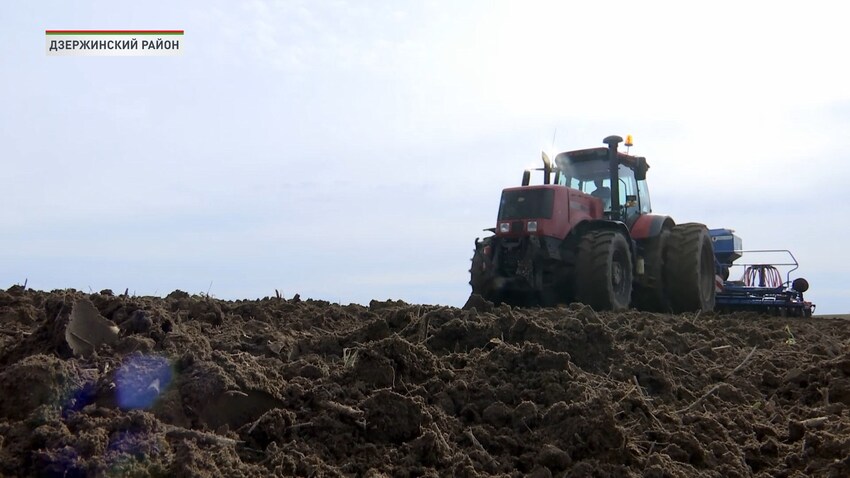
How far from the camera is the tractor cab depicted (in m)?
10.3

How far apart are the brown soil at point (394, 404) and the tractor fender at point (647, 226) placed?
5317 mm

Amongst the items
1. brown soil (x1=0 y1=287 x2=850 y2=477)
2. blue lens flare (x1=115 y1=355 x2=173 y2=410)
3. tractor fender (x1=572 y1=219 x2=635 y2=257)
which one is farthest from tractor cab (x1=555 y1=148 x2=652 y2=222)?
blue lens flare (x1=115 y1=355 x2=173 y2=410)

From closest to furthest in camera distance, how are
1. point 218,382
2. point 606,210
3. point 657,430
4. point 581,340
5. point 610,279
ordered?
point 218,382 < point 657,430 < point 581,340 < point 610,279 < point 606,210

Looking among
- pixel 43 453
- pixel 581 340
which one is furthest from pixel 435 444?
pixel 581 340

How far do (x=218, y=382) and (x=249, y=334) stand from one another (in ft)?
4.81

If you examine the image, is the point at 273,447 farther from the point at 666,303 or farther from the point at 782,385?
the point at 666,303

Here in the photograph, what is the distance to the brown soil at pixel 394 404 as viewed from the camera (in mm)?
2893

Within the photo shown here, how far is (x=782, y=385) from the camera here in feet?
16.7

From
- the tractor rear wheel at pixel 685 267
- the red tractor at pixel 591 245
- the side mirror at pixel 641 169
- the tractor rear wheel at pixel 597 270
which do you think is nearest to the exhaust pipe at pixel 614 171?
the red tractor at pixel 591 245

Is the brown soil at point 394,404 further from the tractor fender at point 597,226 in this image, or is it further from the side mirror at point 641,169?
the side mirror at point 641,169

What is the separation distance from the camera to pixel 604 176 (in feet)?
34.2

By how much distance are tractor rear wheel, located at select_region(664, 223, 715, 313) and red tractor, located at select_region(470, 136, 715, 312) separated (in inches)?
0.6

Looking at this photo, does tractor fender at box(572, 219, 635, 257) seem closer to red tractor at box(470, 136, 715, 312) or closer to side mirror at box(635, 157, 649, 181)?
red tractor at box(470, 136, 715, 312)

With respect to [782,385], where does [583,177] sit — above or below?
above
